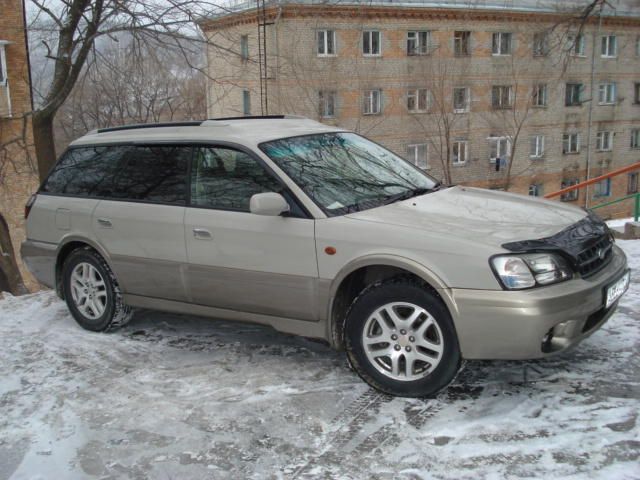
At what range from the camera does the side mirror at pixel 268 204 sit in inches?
159

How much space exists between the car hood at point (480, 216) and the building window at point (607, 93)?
114 ft

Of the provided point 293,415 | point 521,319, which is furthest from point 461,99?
point 293,415

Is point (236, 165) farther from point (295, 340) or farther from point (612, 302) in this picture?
point (612, 302)

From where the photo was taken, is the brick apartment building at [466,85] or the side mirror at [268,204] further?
Result: the brick apartment building at [466,85]

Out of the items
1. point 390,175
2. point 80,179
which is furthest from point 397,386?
point 80,179

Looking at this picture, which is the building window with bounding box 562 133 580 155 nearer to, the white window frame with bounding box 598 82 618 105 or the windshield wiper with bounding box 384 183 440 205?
the white window frame with bounding box 598 82 618 105

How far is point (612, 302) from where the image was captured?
4.05m

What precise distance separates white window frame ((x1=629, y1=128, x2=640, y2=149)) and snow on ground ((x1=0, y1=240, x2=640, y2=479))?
3635 centimetres

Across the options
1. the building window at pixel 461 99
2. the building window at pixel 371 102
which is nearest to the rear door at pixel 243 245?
the building window at pixel 371 102

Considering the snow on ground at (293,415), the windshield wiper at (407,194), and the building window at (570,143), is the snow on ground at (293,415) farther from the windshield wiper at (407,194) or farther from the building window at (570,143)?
the building window at (570,143)

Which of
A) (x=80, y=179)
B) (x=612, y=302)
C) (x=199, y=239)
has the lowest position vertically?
(x=612, y=302)

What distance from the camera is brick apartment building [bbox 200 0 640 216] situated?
26609 mm

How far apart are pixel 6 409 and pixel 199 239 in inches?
64.0

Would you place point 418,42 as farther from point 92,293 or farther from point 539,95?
point 92,293
